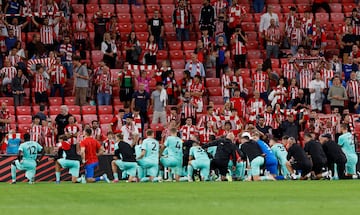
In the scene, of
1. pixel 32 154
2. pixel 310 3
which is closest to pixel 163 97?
pixel 32 154

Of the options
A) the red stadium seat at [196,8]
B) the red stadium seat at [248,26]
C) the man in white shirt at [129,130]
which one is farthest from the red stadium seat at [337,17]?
the man in white shirt at [129,130]

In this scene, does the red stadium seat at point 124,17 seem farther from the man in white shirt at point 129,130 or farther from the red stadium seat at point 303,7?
the man in white shirt at point 129,130

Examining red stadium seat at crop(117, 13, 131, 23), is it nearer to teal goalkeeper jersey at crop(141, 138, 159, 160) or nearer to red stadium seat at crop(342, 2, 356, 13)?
red stadium seat at crop(342, 2, 356, 13)

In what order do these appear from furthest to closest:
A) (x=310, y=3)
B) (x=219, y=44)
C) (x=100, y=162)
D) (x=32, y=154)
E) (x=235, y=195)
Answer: (x=310, y=3), (x=219, y=44), (x=100, y=162), (x=32, y=154), (x=235, y=195)

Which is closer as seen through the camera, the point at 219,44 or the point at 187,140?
the point at 187,140

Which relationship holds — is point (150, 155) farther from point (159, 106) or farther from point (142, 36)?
point (142, 36)

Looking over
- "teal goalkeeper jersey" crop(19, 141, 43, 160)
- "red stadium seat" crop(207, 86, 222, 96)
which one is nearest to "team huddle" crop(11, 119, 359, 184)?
"teal goalkeeper jersey" crop(19, 141, 43, 160)

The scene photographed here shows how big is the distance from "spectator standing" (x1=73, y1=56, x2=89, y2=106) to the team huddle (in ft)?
16.7

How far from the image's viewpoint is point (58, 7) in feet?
134

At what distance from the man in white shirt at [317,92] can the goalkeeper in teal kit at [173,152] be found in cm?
797

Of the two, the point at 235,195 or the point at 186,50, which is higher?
the point at 186,50

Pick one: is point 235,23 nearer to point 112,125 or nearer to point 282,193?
point 112,125

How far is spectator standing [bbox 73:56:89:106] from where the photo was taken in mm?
37562

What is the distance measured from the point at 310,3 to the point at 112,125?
1281cm
